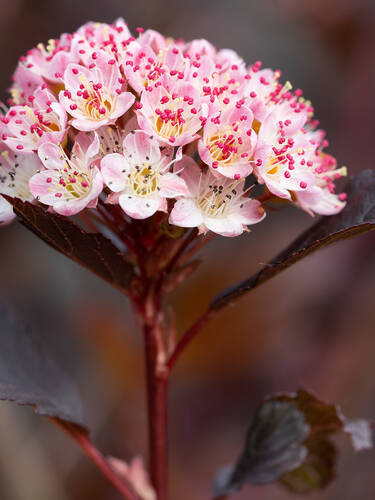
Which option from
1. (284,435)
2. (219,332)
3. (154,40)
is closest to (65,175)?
(154,40)

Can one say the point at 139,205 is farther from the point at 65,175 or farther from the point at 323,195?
the point at 323,195

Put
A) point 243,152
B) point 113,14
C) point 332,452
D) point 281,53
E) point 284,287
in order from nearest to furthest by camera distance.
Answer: point 243,152 < point 332,452 < point 284,287 < point 281,53 < point 113,14

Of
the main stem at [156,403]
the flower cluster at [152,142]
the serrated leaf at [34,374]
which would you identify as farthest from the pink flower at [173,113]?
the serrated leaf at [34,374]

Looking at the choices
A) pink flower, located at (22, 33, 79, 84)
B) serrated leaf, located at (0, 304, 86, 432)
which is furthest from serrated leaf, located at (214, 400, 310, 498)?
pink flower, located at (22, 33, 79, 84)

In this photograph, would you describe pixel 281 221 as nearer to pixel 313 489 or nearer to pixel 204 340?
pixel 204 340

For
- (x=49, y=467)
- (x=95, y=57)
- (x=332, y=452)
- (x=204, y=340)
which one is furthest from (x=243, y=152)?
(x=49, y=467)

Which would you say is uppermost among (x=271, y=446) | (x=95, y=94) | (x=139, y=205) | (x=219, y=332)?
(x=95, y=94)

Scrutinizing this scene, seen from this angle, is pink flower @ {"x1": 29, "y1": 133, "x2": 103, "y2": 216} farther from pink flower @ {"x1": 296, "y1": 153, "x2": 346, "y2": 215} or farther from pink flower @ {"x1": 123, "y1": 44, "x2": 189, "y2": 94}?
pink flower @ {"x1": 296, "y1": 153, "x2": 346, "y2": 215}
